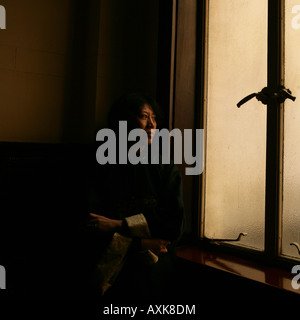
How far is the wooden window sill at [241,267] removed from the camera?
1536 millimetres

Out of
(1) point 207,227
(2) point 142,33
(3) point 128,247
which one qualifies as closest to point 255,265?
(1) point 207,227

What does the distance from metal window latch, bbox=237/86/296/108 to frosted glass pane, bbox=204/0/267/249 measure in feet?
0.25

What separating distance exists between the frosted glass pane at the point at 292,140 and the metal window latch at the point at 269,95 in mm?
40

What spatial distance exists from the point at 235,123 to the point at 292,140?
396mm

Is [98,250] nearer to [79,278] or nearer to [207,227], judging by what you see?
[79,278]

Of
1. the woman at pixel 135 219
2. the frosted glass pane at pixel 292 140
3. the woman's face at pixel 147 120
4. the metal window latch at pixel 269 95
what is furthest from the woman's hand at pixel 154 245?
the metal window latch at pixel 269 95

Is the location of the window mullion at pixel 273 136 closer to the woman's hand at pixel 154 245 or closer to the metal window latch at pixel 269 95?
the metal window latch at pixel 269 95

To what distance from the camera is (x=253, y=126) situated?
193cm

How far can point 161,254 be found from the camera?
170 cm
